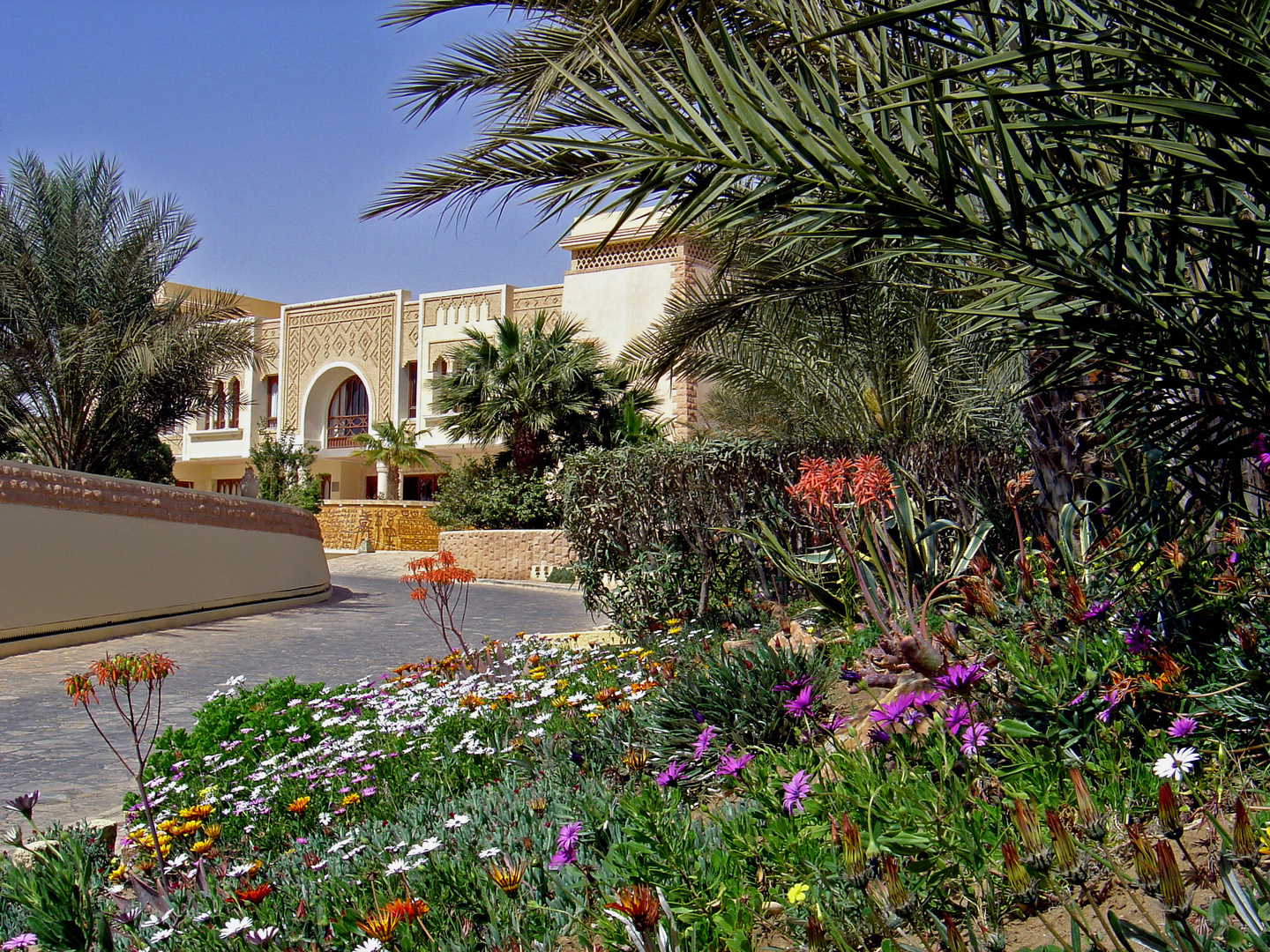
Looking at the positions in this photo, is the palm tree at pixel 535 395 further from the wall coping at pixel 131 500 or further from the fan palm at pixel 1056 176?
the fan palm at pixel 1056 176

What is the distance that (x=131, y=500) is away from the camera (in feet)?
40.7

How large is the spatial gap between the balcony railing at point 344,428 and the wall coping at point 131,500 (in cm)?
2280

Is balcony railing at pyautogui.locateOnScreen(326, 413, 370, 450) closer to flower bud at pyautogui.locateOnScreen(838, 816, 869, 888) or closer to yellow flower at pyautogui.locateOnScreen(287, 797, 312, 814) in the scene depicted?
yellow flower at pyautogui.locateOnScreen(287, 797, 312, 814)

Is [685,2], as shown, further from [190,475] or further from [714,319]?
[190,475]

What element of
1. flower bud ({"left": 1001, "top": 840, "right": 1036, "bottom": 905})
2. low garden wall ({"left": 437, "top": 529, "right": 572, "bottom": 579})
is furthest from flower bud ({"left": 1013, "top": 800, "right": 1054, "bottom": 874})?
low garden wall ({"left": 437, "top": 529, "right": 572, "bottom": 579})

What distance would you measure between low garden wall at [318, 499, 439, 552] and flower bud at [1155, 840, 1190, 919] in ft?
101

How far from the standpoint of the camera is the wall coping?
35.5 feet

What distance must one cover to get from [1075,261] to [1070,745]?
1.29 meters

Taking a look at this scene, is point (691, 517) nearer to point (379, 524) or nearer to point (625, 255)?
point (625, 255)

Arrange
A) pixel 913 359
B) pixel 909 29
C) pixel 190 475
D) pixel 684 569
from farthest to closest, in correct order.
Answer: pixel 190 475 < pixel 913 359 < pixel 684 569 < pixel 909 29

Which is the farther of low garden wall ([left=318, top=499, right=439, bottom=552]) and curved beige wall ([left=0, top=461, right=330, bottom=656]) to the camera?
low garden wall ([left=318, top=499, right=439, bottom=552])

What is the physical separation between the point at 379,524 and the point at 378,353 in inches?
296

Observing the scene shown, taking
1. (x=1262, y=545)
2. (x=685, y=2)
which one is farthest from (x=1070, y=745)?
(x=685, y=2)

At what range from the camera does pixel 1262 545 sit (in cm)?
325
